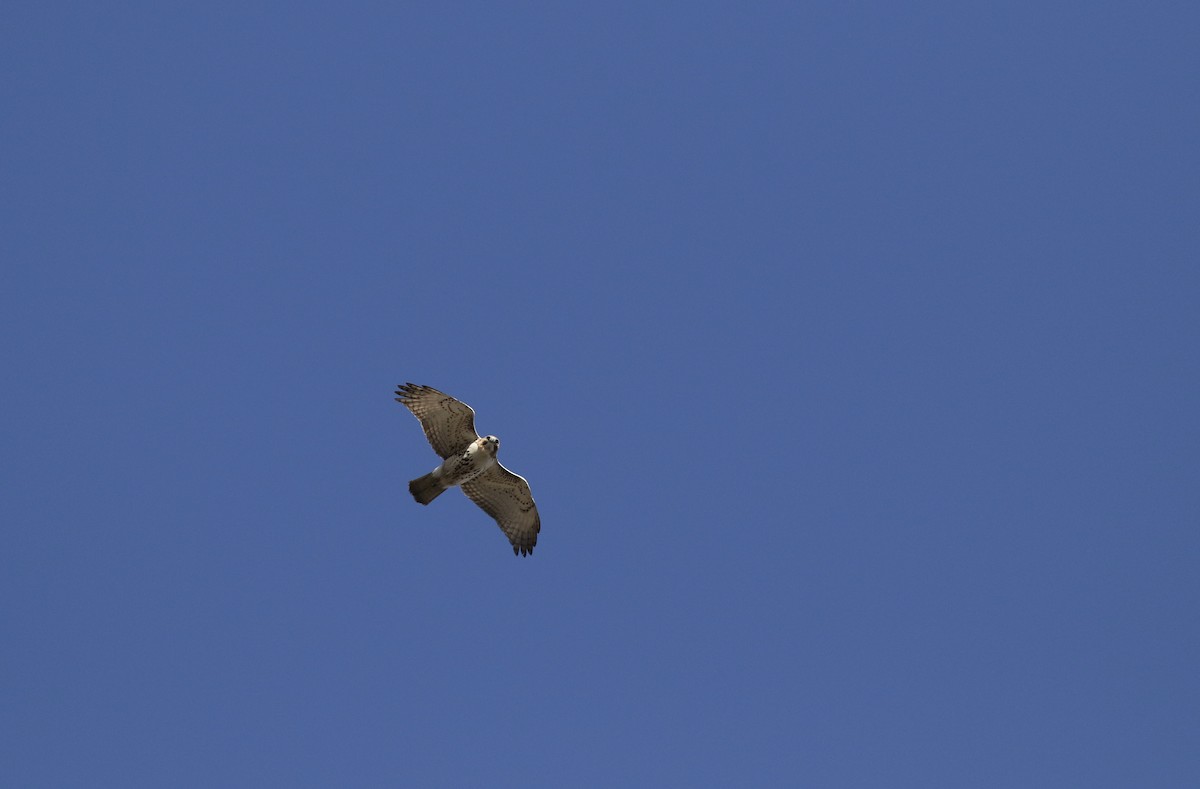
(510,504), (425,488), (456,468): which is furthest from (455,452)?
(510,504)

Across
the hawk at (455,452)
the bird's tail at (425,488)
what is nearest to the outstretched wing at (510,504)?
the hawk at (455,452)

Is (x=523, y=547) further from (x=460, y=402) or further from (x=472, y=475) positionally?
(x=460, y=402)

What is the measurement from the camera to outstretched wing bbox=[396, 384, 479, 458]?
2089cm

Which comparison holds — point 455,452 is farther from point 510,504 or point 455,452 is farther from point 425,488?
point 510,504

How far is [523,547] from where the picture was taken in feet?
73.4

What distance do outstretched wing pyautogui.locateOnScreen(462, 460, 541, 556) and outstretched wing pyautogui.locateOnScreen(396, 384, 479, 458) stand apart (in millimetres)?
873

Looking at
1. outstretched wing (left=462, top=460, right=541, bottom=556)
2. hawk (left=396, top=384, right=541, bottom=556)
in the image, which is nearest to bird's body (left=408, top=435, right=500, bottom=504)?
hawk (left=396, top=384, right=541, bottom=556)

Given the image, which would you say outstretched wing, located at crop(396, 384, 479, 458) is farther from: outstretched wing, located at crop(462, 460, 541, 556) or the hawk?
outstretched wing, located at crop(462, 460, 541, 556)

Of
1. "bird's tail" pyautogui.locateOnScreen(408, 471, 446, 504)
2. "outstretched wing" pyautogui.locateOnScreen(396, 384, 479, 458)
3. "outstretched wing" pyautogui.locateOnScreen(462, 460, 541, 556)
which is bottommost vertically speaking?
"bird's tail" pyautogui.locateOnScreen(408, 471, 446, 504)

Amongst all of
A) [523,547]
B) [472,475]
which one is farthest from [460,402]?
[523,547]

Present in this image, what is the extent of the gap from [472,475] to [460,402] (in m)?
1.47

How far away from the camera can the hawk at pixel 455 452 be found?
20812 millimetres

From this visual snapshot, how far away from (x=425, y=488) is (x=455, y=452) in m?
0.90

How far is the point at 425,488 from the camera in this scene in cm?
2088
